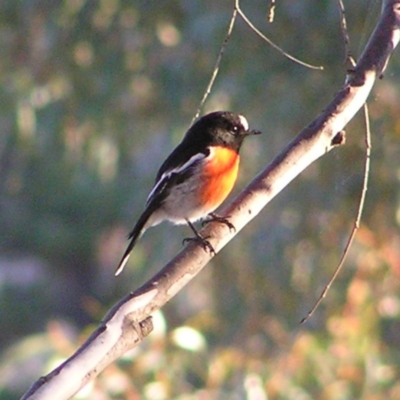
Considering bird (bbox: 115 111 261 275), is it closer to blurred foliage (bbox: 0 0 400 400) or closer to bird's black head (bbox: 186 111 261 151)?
bird's black head (bbox: 186 111 261 151)

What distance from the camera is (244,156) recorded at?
628 centimetres

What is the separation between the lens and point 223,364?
522 cm

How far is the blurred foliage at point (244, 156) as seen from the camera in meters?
5.40

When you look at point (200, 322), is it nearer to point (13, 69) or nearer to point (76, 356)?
point (13, 69)

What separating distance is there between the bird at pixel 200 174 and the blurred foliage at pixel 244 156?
1.17 meters

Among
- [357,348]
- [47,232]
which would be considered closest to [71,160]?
[357,348]

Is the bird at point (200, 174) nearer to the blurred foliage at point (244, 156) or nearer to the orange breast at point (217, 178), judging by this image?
the orange breast at point (217, 178)

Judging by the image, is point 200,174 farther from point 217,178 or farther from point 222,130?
point 222,130

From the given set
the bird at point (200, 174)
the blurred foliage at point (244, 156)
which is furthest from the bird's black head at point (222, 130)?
the blurred foliage at point (244, 156)

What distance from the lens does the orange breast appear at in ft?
12.8

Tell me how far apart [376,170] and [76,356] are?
13.5ft

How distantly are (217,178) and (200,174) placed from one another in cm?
7

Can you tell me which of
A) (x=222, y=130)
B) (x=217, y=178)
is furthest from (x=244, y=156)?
(x=217, y=178)

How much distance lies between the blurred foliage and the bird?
1167 mm
